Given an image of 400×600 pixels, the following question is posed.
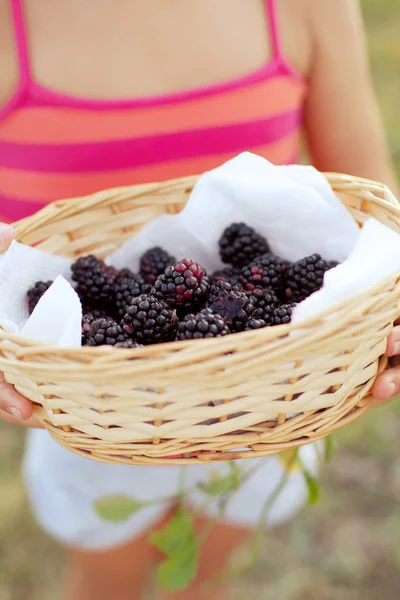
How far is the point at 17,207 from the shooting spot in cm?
113

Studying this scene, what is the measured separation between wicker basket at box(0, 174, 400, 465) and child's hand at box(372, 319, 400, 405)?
0.01 m

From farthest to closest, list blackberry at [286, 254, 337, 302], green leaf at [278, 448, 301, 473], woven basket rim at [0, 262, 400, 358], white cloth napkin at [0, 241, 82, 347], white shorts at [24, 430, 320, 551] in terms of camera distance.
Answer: white shorts at [24, 430, 320, 551] → green leaf at [278, 448, 301, 473] → blackberry at [286, 254, 337, 302] → white cloth napkin at [0, 241, 82, 347] → woven basket rim at [0, 262, 400, 358]

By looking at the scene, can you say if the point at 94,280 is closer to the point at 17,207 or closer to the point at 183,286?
the point at 183,286

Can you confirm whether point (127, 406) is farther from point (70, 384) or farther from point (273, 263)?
point (273, 263)

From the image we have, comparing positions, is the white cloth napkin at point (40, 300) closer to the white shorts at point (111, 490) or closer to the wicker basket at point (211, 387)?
the wicker basket at point (211, 387)

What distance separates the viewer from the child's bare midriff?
3.40 ft

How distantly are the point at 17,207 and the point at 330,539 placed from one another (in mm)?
1110

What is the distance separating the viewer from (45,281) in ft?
3.10

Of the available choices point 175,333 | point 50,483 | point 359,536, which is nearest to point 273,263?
point 175,333

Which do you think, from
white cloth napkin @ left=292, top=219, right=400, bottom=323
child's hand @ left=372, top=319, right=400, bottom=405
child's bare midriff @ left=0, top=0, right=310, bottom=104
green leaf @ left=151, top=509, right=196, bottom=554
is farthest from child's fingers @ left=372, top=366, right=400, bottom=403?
child's bare midriff @ left=0, top=0, right=310, bottom=104

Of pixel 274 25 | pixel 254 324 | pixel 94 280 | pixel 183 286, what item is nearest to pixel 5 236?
pixel 94 280

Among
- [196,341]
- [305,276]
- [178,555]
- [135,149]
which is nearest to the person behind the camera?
[196,341]

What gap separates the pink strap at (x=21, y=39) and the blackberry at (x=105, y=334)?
17.8 inches

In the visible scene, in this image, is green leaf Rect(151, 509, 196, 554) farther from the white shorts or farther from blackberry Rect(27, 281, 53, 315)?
blackberry Rect(27, 281, 53, 315)
